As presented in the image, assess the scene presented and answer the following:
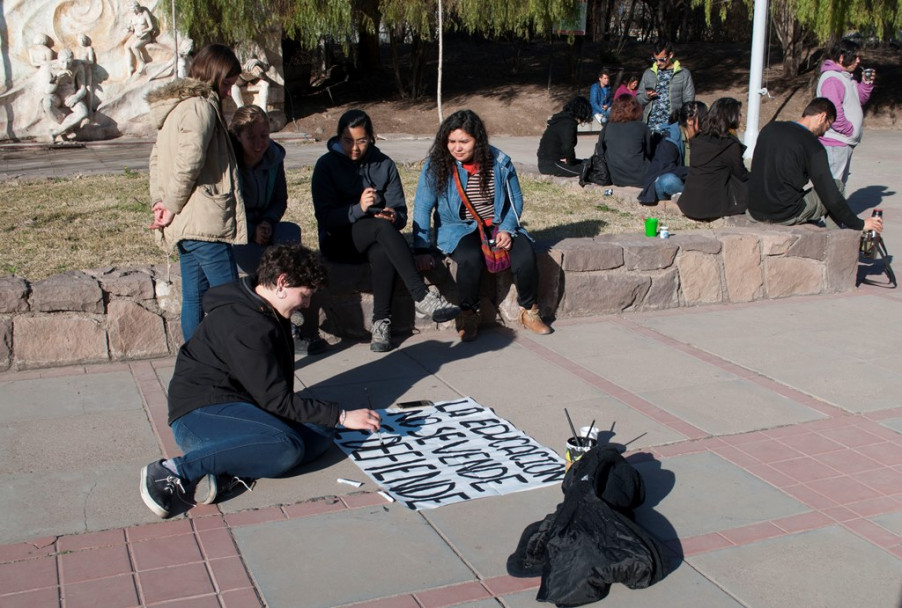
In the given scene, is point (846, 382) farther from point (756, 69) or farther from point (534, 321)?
point (756, 69)

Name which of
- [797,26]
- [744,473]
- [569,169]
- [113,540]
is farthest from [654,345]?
[797,26]

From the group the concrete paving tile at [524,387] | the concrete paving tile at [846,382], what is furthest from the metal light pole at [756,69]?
the concrete paving tile at [524,387]

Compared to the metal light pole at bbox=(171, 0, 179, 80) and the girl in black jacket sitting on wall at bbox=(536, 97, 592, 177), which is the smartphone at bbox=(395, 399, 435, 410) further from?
the metal light pole at bbox=(171, 0, 179, 80)

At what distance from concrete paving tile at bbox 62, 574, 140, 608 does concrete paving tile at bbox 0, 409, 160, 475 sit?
1.07 m

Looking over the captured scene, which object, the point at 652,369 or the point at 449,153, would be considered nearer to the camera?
the point at 652,369

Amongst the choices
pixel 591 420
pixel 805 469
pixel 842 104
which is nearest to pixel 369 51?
pixel 842 104

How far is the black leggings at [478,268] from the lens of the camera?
6121 mm

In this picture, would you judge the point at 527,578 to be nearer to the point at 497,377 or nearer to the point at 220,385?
the point at 220,385

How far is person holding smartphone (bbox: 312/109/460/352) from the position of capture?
5945 mm

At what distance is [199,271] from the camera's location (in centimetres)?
535

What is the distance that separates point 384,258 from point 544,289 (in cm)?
128

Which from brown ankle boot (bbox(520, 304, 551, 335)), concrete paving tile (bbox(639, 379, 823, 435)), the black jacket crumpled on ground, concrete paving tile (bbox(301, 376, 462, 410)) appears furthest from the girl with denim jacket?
the black jacket crumpled on ground

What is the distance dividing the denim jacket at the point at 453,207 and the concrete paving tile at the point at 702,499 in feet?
7.96

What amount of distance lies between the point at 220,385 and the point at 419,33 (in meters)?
19.1
